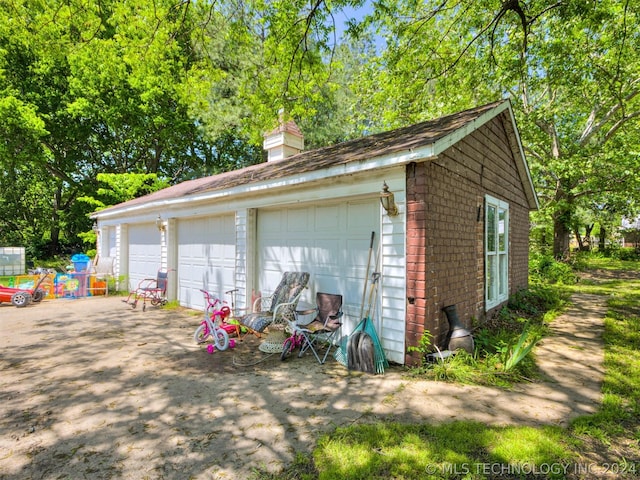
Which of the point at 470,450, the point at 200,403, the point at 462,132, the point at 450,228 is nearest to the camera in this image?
the point at 470,450

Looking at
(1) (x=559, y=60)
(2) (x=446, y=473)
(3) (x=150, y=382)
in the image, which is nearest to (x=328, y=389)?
(2) (x=446, y=473)

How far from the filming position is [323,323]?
497cm

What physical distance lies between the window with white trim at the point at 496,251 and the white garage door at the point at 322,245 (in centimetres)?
284

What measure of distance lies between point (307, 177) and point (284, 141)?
19.1 feet

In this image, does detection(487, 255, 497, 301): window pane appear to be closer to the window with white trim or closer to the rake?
the window with white trim

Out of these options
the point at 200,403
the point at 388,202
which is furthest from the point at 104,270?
the point at 388,202

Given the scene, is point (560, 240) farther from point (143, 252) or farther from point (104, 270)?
point (104, 270)

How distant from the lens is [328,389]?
3766mm

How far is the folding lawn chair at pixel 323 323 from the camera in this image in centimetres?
468

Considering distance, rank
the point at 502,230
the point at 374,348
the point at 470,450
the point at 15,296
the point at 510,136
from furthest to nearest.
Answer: the point at 15,296, the point at 502,230, the point at 510,136, the point at 374,348, the point at 470,450

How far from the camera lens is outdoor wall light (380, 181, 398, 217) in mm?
4320

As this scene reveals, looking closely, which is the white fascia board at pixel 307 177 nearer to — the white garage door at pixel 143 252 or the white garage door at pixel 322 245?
the white garage door at pixel 322 245

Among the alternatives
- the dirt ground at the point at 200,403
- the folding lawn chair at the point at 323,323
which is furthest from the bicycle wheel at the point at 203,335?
the folding lawn chair at the point at 323,323

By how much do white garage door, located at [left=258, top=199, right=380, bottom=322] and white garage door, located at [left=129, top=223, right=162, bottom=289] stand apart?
4.77 meters
